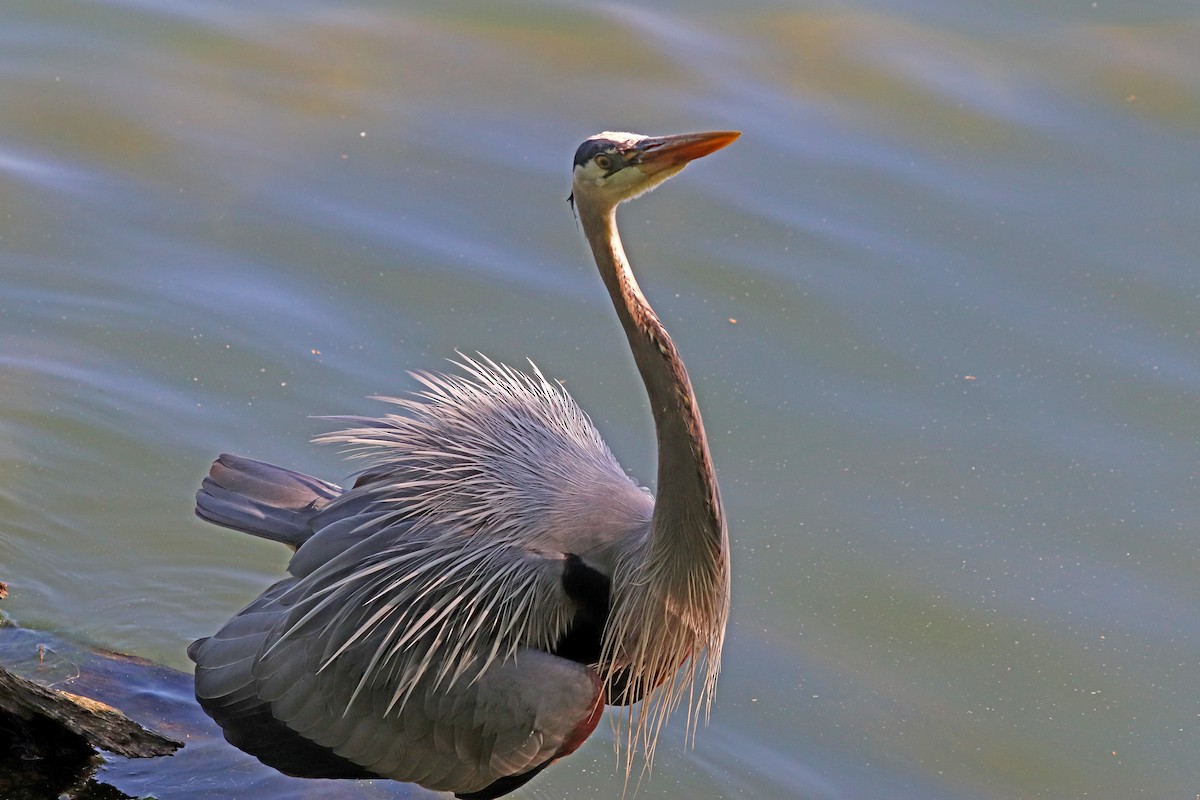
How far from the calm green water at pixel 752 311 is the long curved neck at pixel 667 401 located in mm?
1107

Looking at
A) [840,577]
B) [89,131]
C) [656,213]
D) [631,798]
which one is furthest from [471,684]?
[89,131]

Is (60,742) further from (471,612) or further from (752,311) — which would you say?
(752,311)

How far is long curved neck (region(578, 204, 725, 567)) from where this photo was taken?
3.98 meters

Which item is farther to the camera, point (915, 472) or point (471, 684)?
point (915, 472)

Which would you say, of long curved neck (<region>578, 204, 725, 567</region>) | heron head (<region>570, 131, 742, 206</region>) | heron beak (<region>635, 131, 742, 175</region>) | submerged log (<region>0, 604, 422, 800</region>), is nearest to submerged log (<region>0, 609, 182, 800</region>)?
submerged log (<region>0, 604, 422, 800</region>)

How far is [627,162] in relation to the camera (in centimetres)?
386

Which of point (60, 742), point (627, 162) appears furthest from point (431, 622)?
point (627, 162)

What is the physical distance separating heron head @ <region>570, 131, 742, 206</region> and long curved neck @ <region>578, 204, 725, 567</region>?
6cm

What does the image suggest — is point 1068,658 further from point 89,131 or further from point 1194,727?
point 89,131

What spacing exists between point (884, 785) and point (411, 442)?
1788 millimetres

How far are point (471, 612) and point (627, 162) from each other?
136 cm

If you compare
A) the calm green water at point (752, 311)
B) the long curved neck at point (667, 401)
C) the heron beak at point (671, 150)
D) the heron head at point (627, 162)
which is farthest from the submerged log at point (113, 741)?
the heron beak at point (671, 150)

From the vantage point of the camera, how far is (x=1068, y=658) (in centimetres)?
521

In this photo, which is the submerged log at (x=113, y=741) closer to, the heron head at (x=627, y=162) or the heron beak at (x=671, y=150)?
the heron head at (x=627, y=162)
